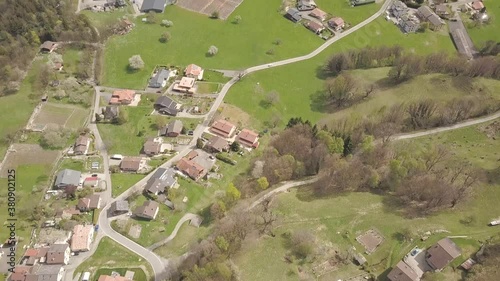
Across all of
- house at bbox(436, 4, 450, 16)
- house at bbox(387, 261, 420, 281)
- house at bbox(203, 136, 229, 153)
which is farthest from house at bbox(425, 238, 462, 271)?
house at bbox(436, 4, 450, 16)

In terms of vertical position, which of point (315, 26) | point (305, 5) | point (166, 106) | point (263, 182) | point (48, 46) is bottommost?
point (48, 46)

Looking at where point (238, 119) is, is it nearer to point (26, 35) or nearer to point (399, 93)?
point (399, 93)

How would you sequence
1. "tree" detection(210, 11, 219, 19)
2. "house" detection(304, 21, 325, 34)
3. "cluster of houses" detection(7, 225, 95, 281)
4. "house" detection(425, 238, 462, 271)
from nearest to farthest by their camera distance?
"house" detection(425, 238, 462, 271) → "cluster of houses" detection(7, 225, 95, 281) → "house" detection(304, 21, 325, 34) → "tree" detection(210, 11, 219, 19)

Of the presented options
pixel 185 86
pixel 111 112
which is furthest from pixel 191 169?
pixel 185 86

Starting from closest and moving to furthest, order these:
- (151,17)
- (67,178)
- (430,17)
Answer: (67,178), (151,17), (430,17)

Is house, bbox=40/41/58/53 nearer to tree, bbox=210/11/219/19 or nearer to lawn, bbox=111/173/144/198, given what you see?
tree, bbox=210/11/219/19

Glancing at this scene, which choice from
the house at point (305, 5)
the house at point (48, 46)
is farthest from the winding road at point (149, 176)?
the house at point (48, 46)

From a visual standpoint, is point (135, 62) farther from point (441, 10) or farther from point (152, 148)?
point (441, 10)

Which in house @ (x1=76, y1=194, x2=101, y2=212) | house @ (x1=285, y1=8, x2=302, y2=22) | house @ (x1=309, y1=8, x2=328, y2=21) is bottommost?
house @ (x1=76, y1=194, x2=101, y2=212)
